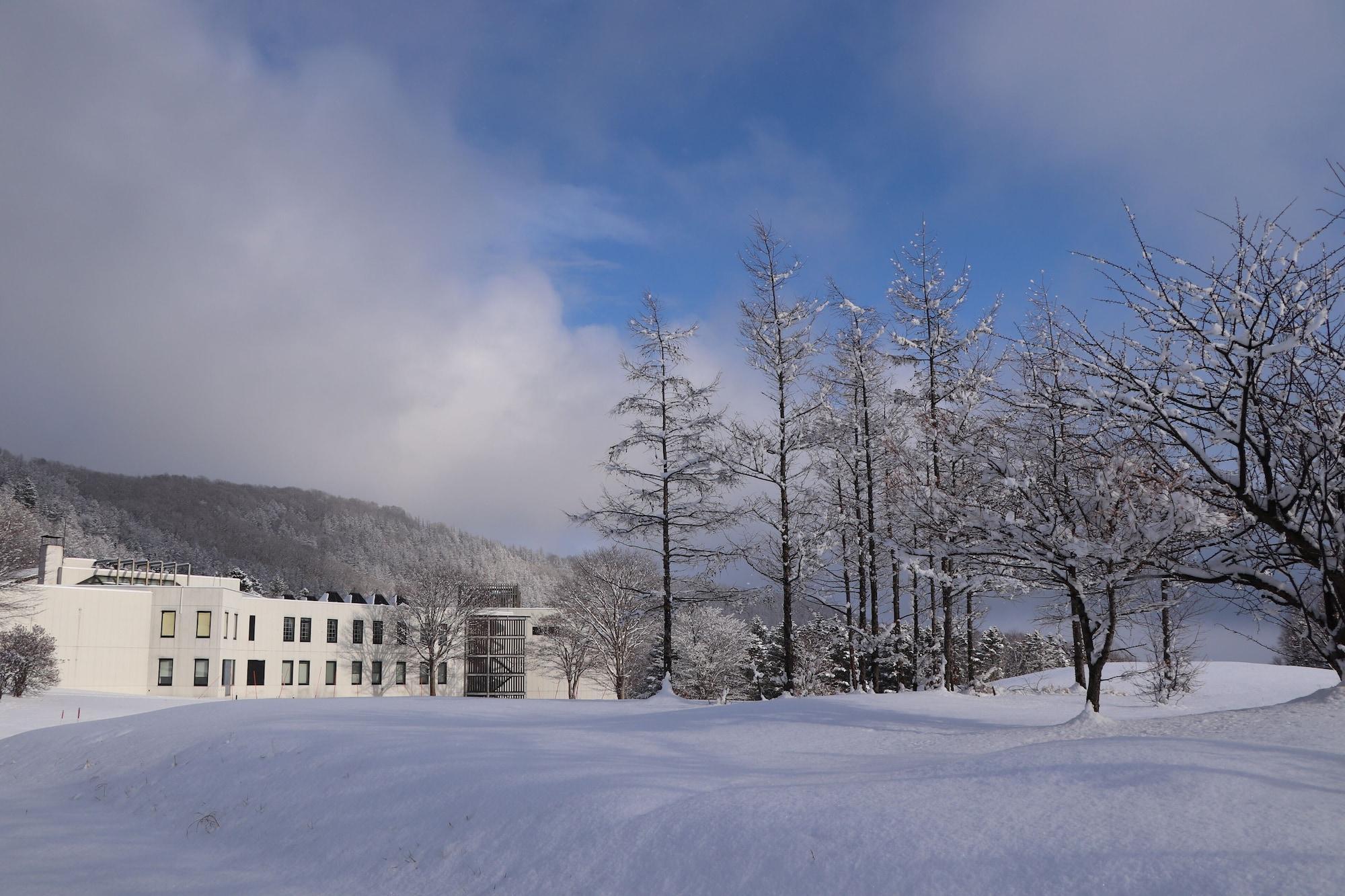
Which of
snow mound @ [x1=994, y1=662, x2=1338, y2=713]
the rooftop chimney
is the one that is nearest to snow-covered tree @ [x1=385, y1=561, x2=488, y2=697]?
the rooftop chimney

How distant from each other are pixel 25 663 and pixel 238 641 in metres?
21.4

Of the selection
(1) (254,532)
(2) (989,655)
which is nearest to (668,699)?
(2) (989,655)

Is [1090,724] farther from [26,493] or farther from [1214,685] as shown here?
[26,493]

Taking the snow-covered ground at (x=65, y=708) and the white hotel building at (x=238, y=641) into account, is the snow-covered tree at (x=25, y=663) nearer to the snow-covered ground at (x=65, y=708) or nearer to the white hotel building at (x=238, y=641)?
the snow-covered ground at (x=65, y=708)

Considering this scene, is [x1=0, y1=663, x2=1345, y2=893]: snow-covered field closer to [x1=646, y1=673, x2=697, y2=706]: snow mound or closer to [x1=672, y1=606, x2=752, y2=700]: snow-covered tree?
[x1=646, y1=673, x2=697, y2=706]: snow mound

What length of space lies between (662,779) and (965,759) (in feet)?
8.78

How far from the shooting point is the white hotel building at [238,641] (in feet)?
154

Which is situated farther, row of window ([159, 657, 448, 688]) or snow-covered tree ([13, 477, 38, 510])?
snow-covered tree ([13, 477, 38, 510])

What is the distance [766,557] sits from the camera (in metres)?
20.4

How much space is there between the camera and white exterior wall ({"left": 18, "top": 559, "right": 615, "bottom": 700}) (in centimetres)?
4622

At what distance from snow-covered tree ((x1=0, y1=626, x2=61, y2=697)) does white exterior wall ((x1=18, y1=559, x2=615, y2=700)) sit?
10.6m

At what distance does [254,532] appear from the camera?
132125mm

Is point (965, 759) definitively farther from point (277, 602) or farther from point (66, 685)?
point (277, 602)

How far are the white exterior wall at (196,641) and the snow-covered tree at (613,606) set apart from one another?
15.3 m
